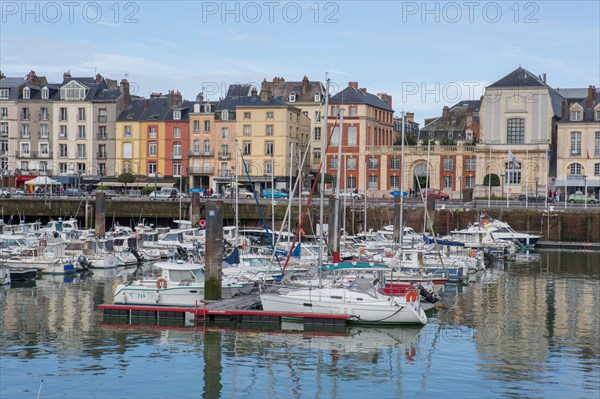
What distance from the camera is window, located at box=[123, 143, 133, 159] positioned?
9106 centimetres

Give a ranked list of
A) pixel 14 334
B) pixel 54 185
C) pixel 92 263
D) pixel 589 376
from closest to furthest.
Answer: pixel 589 376 → pixel 14 334 → pixel 92 263 → pixel 54 185

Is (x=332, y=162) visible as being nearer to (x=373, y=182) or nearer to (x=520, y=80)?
(x=373, y=182)

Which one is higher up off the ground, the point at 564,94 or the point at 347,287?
the point at 564,94

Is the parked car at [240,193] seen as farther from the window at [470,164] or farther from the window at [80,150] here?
the window at [470,164]

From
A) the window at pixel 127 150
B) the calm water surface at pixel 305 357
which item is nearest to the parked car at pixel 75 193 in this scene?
the window at pixel 127 150

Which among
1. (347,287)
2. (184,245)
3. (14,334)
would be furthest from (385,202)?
(14,334)

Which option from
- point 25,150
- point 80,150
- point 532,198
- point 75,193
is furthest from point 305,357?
point 25,150

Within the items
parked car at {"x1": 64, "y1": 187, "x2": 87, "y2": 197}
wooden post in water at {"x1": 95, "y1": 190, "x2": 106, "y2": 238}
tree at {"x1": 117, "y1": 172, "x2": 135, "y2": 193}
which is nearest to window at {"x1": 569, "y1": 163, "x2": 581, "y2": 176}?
tree at {"x1": 117, "y1": 172, "x2": 135, "y2": 193}

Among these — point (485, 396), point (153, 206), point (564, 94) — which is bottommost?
point (485, 396)

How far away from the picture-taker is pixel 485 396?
25.1 meters

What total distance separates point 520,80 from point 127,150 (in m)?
35.9

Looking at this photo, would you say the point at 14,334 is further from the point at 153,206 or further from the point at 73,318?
the point at 153,206

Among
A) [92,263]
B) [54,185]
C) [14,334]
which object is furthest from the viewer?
[54,185]

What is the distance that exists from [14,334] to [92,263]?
19558 mm
